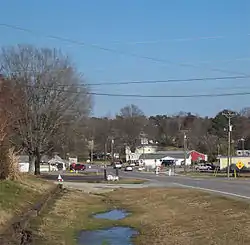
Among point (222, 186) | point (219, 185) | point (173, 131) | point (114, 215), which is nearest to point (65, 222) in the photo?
point (114, 215)

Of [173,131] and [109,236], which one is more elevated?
[173,131]

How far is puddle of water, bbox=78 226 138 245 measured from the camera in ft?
57.4

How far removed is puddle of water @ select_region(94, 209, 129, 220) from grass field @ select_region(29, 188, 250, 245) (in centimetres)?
50

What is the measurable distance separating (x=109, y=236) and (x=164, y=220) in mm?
4729

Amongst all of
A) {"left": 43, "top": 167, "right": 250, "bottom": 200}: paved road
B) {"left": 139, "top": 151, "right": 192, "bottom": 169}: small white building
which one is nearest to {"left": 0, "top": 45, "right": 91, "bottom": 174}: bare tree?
{"left": 43, "top": 167, "right": 250, "bottom": 200}: paved road

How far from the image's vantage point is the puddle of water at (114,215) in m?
26.5

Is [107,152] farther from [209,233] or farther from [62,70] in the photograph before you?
[209,233]

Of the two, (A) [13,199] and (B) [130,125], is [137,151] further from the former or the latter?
(A) [13,199]

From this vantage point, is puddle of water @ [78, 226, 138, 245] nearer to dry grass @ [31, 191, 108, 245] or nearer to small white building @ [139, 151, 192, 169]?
dry grass @ [31, 191, 108, 245]

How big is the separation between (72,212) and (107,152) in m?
146

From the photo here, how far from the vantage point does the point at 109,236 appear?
1934 centimetres

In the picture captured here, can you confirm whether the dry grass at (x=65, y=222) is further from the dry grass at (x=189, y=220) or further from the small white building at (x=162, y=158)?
the small white building at (x=162, y=158)

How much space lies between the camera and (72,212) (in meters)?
27.7

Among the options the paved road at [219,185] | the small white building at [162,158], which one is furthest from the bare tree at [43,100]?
the small white building at [162,158]
